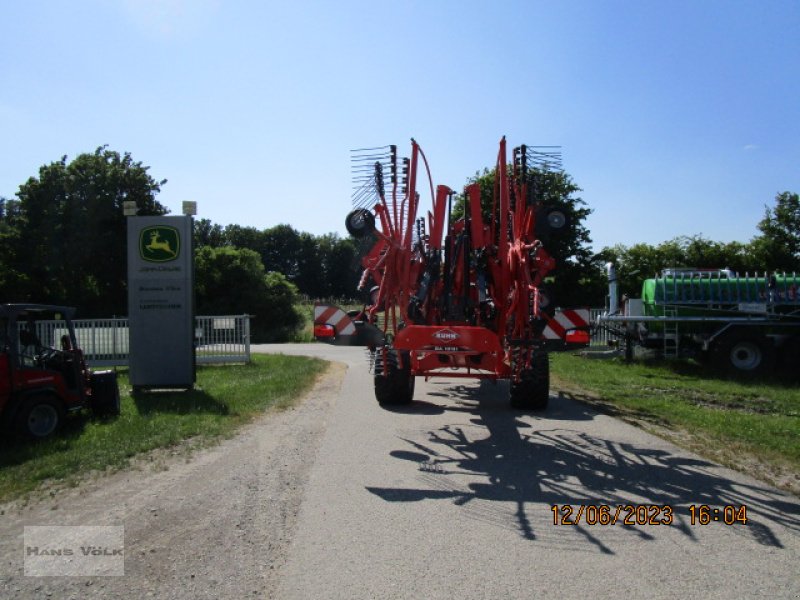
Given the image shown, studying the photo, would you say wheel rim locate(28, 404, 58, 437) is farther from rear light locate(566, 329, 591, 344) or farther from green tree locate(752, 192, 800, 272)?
green tree locate(752, 192, 800, 272)

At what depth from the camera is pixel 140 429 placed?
8648mm

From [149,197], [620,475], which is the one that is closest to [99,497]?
[620,475]

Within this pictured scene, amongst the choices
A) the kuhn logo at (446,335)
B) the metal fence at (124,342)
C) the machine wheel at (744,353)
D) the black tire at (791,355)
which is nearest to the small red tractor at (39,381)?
the kuhn logo at (446,335)

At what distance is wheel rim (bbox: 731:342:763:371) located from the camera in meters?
15.1

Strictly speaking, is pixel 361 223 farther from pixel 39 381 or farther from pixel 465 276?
pixel 39 381

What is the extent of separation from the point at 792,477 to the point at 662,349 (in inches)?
421

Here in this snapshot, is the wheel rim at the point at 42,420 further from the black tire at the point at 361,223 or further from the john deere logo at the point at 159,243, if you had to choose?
the john deere logo at the point at 159,243

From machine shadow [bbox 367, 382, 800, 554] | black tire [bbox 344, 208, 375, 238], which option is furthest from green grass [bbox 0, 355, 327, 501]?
black tire [bbox 344, 208, 375, 238]

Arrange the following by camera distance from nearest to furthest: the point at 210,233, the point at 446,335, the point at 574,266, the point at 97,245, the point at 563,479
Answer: the point at 563,479 → the point at 446,335 → the point at 574,266 → the point at 97,245 → the point at 210,233

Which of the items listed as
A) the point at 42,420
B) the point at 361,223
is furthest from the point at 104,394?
the point at 361,223

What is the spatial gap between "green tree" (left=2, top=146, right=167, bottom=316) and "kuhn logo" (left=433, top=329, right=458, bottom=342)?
1118 inches

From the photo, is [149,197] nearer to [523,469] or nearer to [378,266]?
[378,266]

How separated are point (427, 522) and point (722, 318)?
1280 cm

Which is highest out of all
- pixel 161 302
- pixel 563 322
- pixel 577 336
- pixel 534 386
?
pixel 161 302
